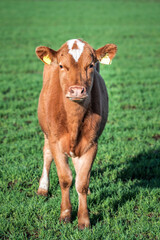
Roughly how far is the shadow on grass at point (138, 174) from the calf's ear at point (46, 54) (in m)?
1.83

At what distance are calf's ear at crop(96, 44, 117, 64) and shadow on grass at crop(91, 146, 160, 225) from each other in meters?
1.71

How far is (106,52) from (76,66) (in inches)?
24.8

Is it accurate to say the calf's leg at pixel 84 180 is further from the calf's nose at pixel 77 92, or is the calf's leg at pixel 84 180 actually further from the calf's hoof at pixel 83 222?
the calf's nose at pixel 77 92

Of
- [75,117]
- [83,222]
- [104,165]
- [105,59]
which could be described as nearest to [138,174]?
[104,165]

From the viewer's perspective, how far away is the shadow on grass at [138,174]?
3895mm

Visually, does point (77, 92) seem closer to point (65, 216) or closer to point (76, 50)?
point (76, 50)

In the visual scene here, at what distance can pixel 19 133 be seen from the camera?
5.96 metres

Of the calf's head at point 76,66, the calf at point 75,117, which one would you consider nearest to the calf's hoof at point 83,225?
the calf at point 75,117

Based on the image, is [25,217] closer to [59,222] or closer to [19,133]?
[59,222]

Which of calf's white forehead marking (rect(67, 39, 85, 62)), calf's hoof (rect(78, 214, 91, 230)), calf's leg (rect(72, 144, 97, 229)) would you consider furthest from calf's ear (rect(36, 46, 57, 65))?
calf's hoof (rect(78, 214, 91, 230))

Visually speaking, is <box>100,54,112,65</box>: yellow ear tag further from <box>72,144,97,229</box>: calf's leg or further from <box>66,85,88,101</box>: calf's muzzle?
<box>72,144,97,229</box>: calf's leg

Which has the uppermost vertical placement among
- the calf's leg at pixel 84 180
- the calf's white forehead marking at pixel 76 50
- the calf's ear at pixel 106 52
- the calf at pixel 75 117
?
the calf's white forehead marking at pixel 76 50

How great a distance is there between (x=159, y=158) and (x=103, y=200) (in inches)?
65.6

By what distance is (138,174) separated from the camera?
4617 mm
